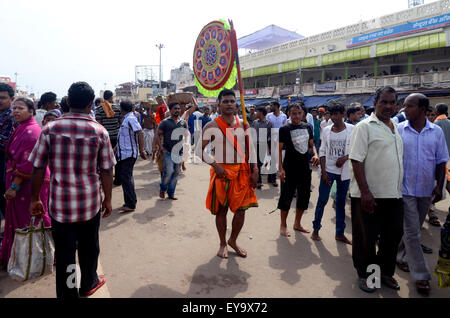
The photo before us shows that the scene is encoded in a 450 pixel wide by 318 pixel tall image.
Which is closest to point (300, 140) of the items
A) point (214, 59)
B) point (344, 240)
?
point (344, 240)

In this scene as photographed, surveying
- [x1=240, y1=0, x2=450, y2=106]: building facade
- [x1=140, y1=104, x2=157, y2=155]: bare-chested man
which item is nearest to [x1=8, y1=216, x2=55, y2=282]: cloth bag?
[x1=140, y1=104, x2=157, y2=155]: bare-chested man

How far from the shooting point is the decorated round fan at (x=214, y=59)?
Result: 11.5 feet

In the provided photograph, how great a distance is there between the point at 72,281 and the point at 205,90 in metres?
2.60

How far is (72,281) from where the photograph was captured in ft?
7.57

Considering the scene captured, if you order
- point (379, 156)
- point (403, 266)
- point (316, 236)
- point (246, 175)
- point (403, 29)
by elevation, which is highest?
point (403, 29)

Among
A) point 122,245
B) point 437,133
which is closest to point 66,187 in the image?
point 122,245

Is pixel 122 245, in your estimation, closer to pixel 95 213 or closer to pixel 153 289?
pixel 153 289

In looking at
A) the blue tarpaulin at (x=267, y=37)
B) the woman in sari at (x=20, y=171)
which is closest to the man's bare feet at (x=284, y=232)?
the woman in sari at (x=20, y=171)

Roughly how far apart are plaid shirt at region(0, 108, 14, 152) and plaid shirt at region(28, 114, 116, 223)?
1.26 metres

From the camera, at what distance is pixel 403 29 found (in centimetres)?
1822

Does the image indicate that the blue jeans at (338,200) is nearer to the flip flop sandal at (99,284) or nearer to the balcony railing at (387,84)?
the flip flop sandal at (99,284)

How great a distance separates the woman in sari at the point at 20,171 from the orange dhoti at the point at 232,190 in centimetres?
169

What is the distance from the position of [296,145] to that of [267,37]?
34.0m

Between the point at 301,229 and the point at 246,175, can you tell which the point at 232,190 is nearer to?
the point at 246,175
